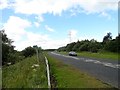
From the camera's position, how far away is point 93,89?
540 inches

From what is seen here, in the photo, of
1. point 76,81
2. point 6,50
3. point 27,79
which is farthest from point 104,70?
point 6,50

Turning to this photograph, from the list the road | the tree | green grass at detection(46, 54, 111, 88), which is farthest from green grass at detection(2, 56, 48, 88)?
the tree

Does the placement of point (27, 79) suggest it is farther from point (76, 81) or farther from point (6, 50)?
point (6, 50)

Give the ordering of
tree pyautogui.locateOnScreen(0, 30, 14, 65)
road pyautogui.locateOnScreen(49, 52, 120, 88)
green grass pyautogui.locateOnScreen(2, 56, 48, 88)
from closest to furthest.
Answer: green grass pyautogui.locateOnScreen(2, 56, 48, 88), road pyautogui.locateOnScreen(49, 52, 120, 88), tree pyautogui.locateOnScreen(0, 30, 14, 65)

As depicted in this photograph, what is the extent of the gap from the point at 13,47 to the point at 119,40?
25.1m

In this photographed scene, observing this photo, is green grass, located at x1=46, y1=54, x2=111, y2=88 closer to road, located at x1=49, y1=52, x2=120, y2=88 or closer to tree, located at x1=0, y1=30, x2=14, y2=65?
road, located at x1=49, y1=52, x2=120, y2=88

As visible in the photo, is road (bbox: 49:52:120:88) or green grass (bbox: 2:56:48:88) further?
road (bbox: 49:52:120:88)

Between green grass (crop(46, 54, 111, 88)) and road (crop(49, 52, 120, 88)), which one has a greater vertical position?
road (crop(49, 52, 120, 88))

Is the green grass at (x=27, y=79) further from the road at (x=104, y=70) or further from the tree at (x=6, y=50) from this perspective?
the tree at (x=6, y=50)

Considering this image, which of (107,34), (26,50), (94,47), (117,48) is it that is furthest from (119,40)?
(107,34)

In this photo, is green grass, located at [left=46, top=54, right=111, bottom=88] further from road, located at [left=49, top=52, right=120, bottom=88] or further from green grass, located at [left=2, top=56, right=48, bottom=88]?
green grass, located at [left=2, top=56, right=48, bottom=88]

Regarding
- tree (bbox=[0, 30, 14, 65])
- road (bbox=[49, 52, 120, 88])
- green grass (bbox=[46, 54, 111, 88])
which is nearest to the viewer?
green grass (bbox=[46, 54, 111, 88])

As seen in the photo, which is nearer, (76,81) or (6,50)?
(76,81)

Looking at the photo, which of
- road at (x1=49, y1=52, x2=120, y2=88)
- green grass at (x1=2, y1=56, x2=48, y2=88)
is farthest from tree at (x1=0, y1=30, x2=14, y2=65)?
green grass at (x1=2, y1=56, x2=48, y2=88)
